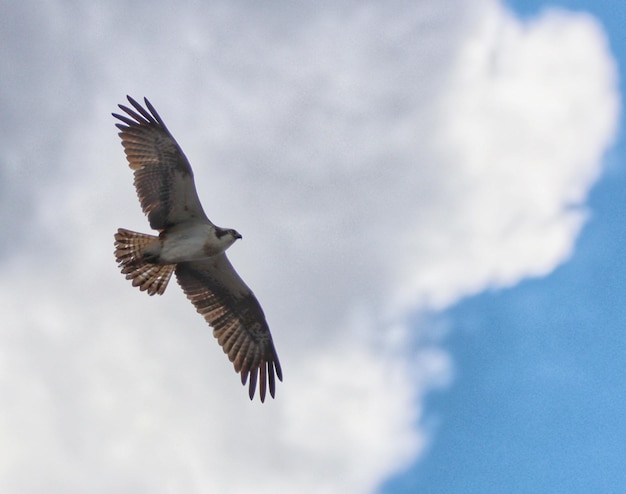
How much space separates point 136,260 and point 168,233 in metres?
0.76

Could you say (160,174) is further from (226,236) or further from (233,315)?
(233,315)

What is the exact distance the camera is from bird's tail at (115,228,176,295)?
17578mm

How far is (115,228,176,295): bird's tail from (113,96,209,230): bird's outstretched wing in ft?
1.40

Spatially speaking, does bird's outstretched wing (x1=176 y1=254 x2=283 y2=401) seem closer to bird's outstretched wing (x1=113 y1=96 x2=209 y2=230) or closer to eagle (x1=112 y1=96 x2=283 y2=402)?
eagle (x1=112 y1=96 x2=283 y2=402)

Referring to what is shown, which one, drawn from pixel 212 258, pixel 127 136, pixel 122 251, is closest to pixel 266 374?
pixel 212 258

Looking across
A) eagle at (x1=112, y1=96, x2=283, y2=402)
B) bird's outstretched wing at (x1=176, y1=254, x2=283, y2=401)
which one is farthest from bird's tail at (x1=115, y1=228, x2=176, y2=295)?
bird's outstretched wing at (x1=176, y1=254, x2=283, y2=401)

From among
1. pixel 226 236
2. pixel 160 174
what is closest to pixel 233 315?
pixel 226 236

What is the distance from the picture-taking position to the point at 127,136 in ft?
58.7

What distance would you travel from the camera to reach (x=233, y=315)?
61.3 feet

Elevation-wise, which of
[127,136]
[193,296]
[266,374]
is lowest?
[266,374]

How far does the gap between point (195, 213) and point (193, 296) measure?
1.77 meters

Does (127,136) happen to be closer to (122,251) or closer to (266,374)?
(122,251)

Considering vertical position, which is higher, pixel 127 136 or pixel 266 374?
pixel 127 136

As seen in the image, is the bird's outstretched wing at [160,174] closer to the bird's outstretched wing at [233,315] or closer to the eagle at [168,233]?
the eagle at [168,233]
